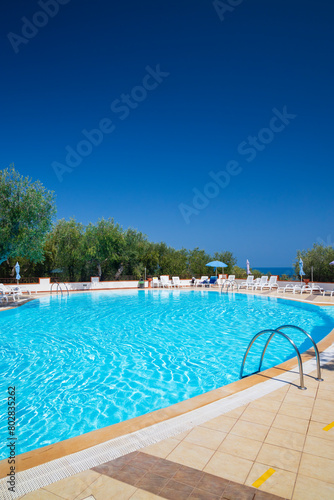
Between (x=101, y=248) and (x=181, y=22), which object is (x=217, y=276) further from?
(x=181, y=22)

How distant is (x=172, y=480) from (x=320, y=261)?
2251 centimetres

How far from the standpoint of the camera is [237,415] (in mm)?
3475

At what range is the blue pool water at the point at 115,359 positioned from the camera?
14.8ft

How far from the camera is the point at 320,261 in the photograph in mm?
21953

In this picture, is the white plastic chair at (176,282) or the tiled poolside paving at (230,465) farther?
the white plastic chair at (176,282)

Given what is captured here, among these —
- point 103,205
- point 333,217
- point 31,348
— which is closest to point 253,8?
point 31,348

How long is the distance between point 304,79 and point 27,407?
85.6 ft

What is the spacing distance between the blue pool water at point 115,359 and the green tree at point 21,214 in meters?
4.33

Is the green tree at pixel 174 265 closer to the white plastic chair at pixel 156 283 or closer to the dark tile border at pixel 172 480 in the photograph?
A: the white plastic chair at pixel 156 283

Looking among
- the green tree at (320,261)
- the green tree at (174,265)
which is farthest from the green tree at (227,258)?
the green tree at (320,261)

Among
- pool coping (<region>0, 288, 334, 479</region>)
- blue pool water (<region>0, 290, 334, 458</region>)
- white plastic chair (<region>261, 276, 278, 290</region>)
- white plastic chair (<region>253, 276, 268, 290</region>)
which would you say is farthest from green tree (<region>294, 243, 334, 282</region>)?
pool coping (<region>0, 288, 334, 479</region>)

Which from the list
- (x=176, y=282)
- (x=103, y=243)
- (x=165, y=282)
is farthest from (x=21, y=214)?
(x=176, y=282)

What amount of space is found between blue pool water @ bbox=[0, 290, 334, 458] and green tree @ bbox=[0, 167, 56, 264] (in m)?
4.33

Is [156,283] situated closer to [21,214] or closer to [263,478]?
[21,214]
